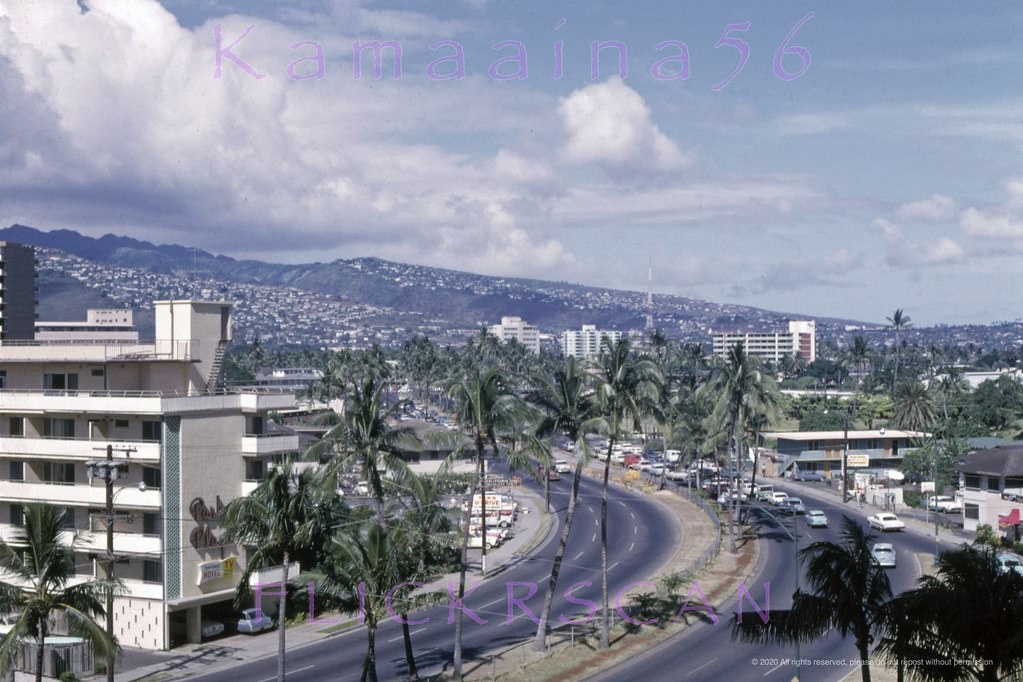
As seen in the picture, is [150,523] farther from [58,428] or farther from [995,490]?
[995,490]

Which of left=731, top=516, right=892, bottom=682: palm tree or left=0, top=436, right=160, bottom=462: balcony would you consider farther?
left=0, top=436, right=160, bottom=462: balcony

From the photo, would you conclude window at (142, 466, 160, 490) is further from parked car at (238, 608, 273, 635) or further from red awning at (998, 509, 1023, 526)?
red awning at (998, 509, 1023, 526)

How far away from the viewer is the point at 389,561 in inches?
1594

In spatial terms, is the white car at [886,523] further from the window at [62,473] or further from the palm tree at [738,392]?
the window at [62,473]

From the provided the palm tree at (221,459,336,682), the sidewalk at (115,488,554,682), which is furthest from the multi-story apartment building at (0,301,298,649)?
the palm tree at (221,459,336,682)

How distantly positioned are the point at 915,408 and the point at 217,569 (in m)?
111

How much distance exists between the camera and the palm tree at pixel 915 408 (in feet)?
474

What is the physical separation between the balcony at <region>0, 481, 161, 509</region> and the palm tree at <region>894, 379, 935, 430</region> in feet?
369

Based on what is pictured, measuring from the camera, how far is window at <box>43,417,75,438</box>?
192 feet

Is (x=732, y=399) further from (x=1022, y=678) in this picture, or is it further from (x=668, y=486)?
(x=1022, y=678)

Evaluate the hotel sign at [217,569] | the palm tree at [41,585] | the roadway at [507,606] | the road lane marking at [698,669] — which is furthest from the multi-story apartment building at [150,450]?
the road lane marking at [698,669]

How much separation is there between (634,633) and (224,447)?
22687mm

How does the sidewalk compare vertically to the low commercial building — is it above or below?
below

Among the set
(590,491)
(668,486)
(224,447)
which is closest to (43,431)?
(224,447)
